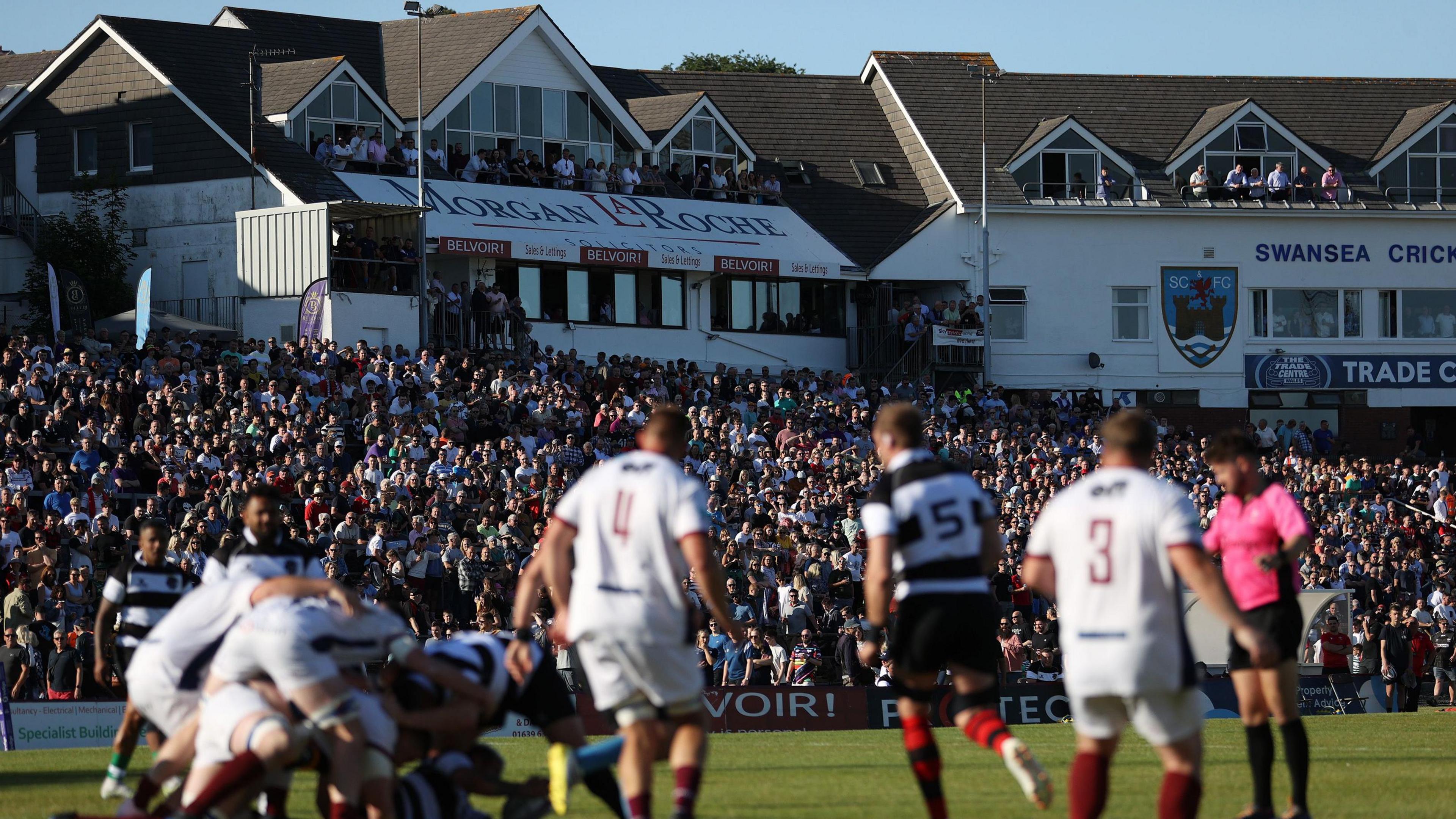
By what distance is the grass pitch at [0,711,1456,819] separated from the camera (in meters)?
10.7

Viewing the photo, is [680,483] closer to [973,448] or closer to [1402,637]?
[1402,637]

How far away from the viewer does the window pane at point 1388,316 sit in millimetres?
48875

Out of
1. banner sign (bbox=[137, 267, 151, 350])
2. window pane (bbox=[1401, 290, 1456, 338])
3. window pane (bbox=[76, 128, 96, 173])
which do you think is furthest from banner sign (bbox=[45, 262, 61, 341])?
window pane (bbox=[1401, 290, 1456, 338])

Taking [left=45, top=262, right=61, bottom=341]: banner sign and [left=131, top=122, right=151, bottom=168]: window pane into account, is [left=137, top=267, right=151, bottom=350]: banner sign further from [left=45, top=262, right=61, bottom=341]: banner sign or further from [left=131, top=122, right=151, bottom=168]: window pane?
[left=131, top=122, right=151, bottom=168]: window pane

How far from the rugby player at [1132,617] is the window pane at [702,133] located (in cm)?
3882

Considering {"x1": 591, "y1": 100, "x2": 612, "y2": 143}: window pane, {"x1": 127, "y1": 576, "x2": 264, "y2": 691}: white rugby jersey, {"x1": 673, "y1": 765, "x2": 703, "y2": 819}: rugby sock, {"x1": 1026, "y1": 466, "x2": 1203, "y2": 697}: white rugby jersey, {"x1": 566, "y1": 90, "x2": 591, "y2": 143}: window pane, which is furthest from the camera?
{"x1": 591, "y1": 100, "x2": 612, "y2": 143}: window pane

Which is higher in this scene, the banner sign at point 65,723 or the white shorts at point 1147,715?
the white shorts at point 1147,715

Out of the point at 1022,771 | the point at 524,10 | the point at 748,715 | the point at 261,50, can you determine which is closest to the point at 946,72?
the point at 524,10

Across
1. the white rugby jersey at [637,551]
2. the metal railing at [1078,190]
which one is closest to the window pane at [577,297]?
the metal railing at [1078,190]

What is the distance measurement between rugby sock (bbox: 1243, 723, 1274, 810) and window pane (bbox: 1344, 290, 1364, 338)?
4104cm

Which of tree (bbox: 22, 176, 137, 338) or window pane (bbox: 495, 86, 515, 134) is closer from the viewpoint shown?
tree (bbox: 22, 176, 137, 338)

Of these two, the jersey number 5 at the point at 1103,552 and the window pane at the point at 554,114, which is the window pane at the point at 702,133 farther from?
the jersey number 5 at the point at 1103,552

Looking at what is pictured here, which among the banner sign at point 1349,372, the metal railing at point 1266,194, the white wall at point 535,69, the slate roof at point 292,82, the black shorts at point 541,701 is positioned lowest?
the black shorts at point 541,701

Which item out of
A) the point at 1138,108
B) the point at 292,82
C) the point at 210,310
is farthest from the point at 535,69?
the point at 1138,108
